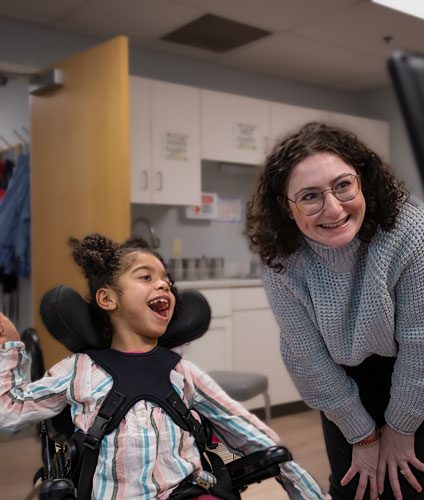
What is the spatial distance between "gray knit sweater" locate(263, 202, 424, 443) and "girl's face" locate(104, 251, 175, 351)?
277 millimetres

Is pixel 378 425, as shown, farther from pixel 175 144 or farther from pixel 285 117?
pixel 285 117

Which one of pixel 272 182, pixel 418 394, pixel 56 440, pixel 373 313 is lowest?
pixel 56 440

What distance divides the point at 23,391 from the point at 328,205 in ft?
2.65

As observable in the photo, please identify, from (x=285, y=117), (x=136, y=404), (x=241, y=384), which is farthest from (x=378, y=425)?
(x=285, y=117)

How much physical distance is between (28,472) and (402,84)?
292 cm

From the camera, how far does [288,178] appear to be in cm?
125

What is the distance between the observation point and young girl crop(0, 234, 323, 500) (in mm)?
1332

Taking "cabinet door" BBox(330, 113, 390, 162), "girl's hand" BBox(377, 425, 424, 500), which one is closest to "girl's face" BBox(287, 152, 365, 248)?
"girl's hand" BBox(377, 425, 424, 500)

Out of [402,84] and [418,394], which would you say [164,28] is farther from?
[402,84]

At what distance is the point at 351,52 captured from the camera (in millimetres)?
4258

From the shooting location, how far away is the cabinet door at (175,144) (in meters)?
3.65

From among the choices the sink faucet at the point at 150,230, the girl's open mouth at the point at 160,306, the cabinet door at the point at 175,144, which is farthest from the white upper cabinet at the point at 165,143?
the girl's open mouth at the point at 160,306

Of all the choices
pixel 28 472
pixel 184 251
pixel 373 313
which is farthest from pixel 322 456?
pixel 373 313

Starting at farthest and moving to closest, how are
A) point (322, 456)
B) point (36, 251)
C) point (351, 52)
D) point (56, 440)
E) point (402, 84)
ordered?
1. point (351, 52)
2. point (36, 251)
3. point (322, 456)
4. point (56, 440)
5. point (402, 84)
